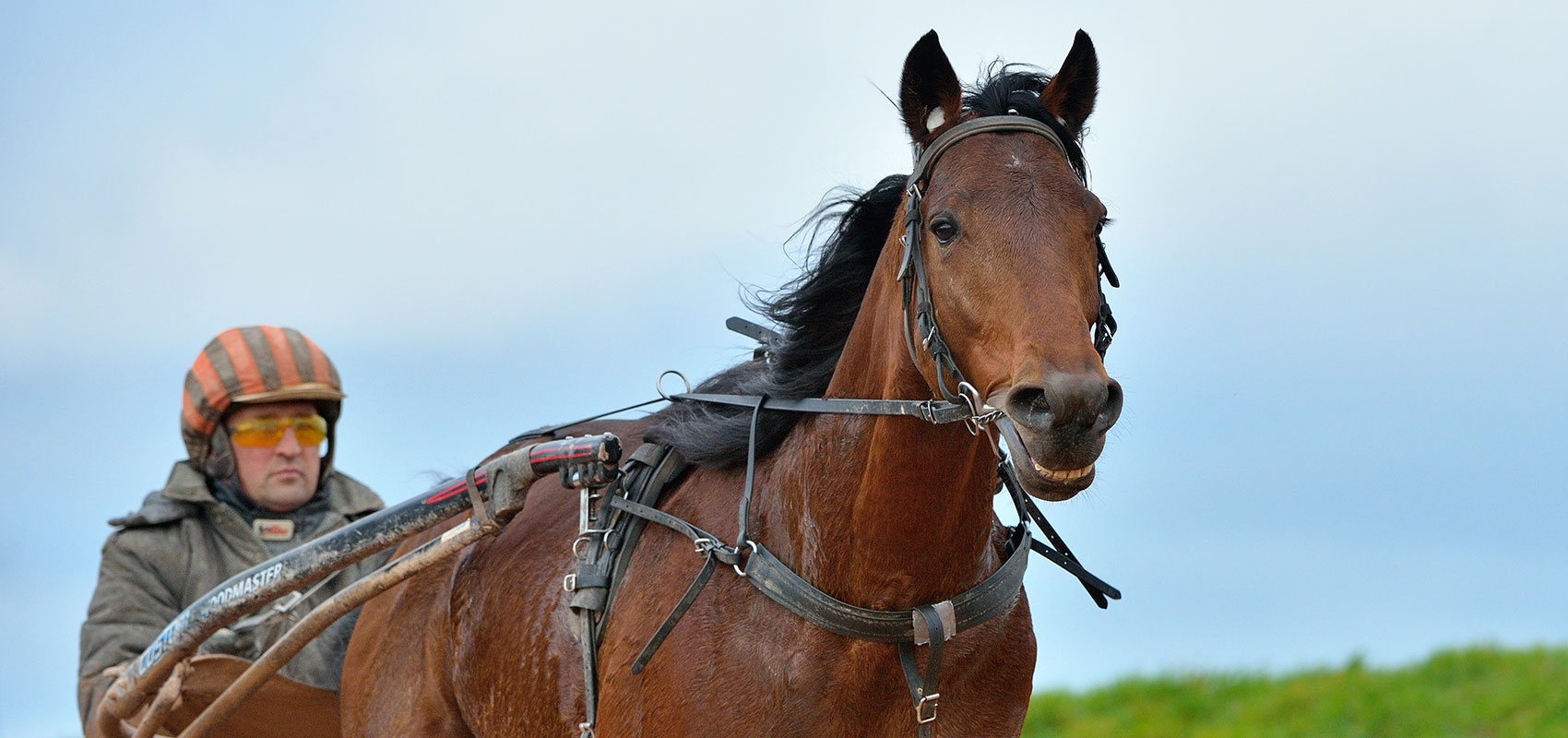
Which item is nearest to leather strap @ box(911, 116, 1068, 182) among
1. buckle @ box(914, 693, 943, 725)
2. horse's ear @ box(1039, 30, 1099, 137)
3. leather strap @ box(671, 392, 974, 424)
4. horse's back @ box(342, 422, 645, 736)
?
horse's ear @ box(1039, 30, 1099, 137)

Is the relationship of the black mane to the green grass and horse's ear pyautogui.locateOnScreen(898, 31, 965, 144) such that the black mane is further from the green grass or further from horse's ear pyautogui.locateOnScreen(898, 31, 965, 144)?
the green grass

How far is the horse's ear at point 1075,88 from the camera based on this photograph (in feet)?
11.7

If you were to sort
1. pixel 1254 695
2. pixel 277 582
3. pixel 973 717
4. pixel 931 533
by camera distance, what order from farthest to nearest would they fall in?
pixel 1254 695 < pixel 277 582 < pixel 973 717 < pixel 931 533

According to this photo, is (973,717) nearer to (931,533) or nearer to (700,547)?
(931,533)

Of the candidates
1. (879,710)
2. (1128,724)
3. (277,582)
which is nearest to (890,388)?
(879,710)

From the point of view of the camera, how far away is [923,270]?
3.29 meters

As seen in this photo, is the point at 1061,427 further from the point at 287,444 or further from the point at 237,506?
the point at 237,506

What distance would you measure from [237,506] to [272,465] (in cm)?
23

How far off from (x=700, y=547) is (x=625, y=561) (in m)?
0.39

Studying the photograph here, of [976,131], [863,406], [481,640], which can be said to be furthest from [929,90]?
[481,640]

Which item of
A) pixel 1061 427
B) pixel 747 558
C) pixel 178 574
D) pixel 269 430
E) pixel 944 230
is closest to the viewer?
pixel 1061 427

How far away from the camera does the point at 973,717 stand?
3646 mm

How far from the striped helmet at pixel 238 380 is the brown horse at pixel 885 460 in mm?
1967

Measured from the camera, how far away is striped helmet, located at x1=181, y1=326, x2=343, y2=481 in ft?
18.9
